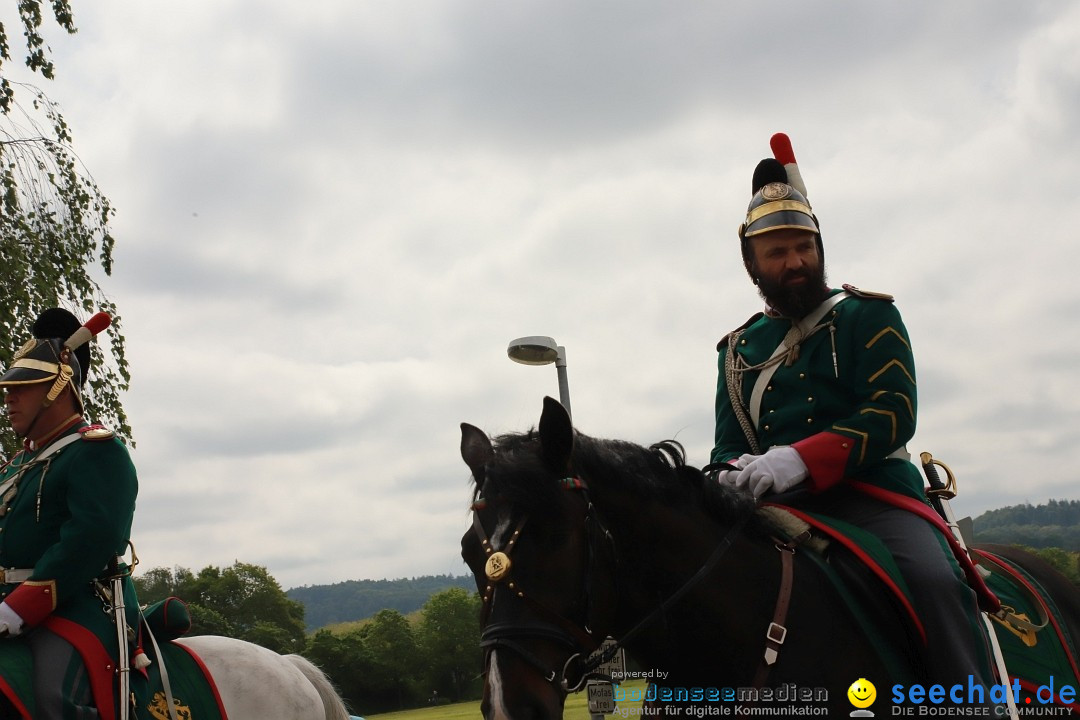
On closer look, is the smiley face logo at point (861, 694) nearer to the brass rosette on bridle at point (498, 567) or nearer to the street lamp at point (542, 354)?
the brass rosette on bridle at point (498, 567)

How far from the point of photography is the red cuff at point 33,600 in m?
6.09

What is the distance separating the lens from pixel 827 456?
4.78 meters

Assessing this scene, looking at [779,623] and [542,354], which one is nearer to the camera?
[779,623]

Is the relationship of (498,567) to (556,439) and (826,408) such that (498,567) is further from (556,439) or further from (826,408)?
(826,408)

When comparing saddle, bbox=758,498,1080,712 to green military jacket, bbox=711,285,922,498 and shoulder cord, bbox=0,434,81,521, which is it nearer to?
green military jacket, bbox=711,285,922,498

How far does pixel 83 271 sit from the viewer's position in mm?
15344

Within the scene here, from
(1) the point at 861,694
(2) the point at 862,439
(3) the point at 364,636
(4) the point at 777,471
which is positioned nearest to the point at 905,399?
(2) the point at 862,439

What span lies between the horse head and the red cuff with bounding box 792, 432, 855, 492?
1.28m

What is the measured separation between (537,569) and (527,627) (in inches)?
8.8

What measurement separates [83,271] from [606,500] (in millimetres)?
Result: 13408

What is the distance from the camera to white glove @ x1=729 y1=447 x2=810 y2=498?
15.6ft

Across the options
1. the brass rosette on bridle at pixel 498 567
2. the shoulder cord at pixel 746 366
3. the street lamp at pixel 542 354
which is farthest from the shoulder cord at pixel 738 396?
the street lamp at pixel 542 354

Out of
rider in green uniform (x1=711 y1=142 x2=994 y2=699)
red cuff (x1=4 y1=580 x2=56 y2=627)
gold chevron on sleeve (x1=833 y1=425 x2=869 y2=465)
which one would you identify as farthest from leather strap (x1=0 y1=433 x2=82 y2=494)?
gold chevron on sleeve (x1=833 y1=425 x2=869 y2=465)

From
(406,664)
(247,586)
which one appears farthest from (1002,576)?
(406,664)
